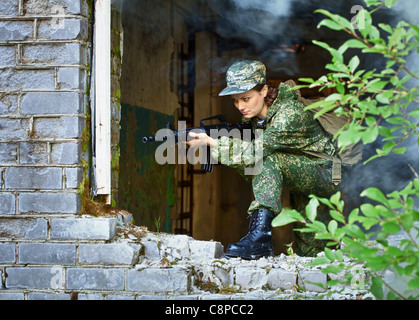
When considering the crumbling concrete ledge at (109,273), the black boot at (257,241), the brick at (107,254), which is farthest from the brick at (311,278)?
the brick at (107,254)

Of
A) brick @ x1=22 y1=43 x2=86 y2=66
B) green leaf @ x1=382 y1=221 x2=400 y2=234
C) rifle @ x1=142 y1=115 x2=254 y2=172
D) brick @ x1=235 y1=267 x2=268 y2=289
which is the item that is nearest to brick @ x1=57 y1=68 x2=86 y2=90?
brick @ x1=22 y1=43 x2=86 y2=66

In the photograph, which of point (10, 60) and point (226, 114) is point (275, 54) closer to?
point (226, 114)

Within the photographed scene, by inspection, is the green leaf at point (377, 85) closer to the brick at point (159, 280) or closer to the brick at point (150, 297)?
the brick at point (159, 280)

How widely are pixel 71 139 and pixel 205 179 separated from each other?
4544mm

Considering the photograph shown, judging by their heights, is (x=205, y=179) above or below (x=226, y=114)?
below

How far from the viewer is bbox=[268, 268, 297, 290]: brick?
9.34 feet

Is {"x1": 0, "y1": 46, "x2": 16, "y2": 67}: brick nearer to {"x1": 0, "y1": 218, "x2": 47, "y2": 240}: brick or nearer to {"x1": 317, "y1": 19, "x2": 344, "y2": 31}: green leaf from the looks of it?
{"x1": 0, "y1": 218, "x2": 47, "y2": 240}: brick

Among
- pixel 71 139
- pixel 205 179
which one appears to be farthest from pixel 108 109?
pixel 205 179

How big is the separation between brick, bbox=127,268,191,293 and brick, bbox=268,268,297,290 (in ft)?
1.60

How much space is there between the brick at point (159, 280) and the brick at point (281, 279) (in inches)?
19.2

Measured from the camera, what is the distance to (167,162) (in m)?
6.02

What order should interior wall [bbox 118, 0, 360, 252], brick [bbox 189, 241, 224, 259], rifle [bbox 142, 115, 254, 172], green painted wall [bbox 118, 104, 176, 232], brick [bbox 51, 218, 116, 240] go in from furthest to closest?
interior wall [bbox 118, 0, 360, 252] < green painted wall [bbox 118, 104, 176, 232] < rifle [bbox 142, 115, 254, 172] < brick [bbox 189, 241, 224, 259] < brick [bbox 51, 218, 116, 240]

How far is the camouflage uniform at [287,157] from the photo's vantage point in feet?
11.1
